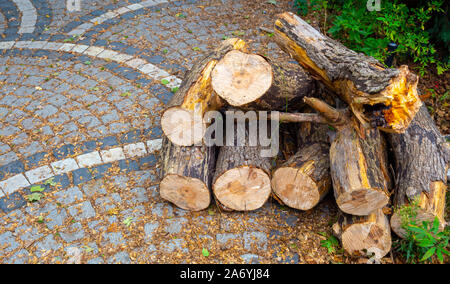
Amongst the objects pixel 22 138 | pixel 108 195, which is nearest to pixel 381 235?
pixel 108 195

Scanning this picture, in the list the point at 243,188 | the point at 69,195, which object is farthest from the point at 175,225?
the point at 69,195

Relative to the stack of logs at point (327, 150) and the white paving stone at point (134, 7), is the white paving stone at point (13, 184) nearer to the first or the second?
the stack of logs at point (327, 150)

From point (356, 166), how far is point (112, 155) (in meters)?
2.91

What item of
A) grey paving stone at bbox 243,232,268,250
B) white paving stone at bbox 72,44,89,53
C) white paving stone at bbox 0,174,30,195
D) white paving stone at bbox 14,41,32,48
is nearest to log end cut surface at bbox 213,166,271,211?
grey paving stone at bbox 243,232,268,250

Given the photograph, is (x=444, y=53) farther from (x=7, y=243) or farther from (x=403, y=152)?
(x=7, y=243)

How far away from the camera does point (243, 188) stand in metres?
3.92

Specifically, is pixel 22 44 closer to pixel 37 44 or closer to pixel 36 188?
pixel 37 44

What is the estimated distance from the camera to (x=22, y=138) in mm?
4902

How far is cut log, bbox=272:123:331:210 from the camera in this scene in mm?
3826

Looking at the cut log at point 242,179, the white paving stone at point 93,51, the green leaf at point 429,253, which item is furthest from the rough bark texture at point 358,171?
the white paving stone at point 93,51

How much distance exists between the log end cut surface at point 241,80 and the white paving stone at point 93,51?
11.6ft

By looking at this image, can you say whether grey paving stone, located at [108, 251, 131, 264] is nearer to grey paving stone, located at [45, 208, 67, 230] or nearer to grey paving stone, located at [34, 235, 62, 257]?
grey paving stone, located at [34, 235, 62, 257]

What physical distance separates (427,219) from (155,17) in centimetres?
604

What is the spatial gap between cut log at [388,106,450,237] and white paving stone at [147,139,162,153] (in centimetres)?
279
